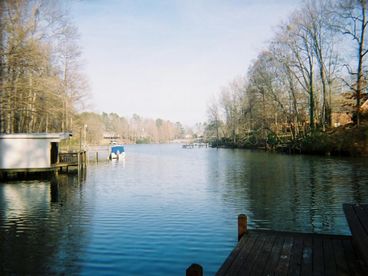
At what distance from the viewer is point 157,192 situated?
17.1 meters

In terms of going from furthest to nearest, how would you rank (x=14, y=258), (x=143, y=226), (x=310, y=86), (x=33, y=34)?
(x=310, y=86), (x=33, y=34), (x=143, y=226), (x=14, y=258)

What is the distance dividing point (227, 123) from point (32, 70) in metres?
67.7

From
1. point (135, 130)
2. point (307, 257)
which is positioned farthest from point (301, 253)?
point (135, 130)

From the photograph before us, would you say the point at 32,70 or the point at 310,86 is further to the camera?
the point at 310,86

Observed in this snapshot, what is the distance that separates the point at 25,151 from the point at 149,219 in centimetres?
1591

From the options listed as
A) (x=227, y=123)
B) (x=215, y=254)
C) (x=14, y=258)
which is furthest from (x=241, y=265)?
(x=227, y=123)

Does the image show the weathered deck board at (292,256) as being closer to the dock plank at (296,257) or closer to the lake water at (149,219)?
the dock plank at (296,257)

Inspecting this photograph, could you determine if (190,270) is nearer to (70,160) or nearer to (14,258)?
(14,258)

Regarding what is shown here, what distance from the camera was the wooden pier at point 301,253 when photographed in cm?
520

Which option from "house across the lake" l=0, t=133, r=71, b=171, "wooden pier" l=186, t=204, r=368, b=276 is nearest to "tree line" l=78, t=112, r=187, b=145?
"house across the lake" l=0, t=133, r=71, b=171

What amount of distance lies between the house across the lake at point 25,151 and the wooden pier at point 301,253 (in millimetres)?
20327

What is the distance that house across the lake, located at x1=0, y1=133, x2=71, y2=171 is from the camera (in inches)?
923

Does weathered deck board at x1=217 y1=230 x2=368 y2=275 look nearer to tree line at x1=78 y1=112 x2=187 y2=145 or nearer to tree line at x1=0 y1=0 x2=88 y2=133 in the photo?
tree line at x1=0 y1=0 x2=88 y2=133

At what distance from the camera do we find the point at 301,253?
5992 millimetres
